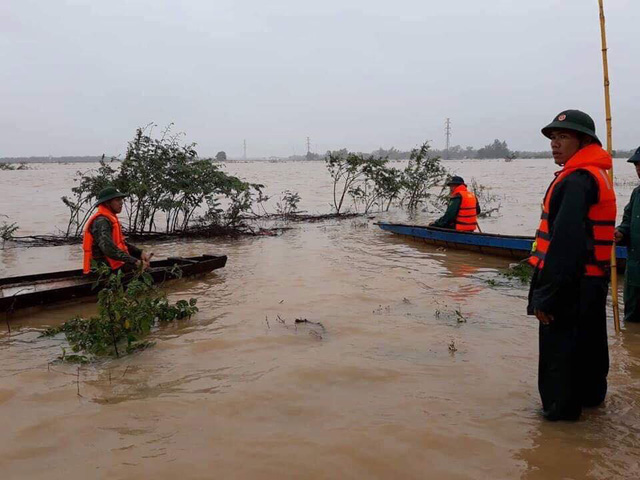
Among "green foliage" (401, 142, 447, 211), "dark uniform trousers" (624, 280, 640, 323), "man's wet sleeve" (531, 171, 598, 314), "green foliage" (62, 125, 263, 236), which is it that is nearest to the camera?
"man's wet sleeve" (531, 171, 598, 314)

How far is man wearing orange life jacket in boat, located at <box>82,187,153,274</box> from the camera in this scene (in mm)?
6867

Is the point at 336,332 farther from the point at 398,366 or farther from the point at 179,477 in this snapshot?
the point at 179,477

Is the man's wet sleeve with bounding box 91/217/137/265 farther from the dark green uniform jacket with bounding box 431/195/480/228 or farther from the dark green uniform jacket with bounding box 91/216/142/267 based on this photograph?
the dark green uniform jacket with bounding box 431/195/480/228

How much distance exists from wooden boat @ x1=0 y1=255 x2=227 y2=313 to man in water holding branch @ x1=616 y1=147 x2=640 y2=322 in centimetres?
593

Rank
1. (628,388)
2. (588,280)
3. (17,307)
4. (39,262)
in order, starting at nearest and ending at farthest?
(588,280) → (628,388) → (17,307) → (39,262)

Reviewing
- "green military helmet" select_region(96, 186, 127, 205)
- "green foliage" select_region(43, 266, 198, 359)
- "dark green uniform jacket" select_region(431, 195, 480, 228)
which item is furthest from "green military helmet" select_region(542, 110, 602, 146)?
"dark green uniform jacket" select_region(431, 195, 480, 228)

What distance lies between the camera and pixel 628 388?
14.0 ft

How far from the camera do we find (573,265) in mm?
3248

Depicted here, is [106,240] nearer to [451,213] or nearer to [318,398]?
[318,398]

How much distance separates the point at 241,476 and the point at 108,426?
1.26 metres

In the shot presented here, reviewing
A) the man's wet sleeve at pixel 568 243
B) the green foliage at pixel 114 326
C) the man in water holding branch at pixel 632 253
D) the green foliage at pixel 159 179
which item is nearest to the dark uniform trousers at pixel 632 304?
the man in water holding branch at pixel 632 253

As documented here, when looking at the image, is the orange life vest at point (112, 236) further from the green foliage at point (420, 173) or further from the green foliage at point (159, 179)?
the green foliage at point (420, 173)

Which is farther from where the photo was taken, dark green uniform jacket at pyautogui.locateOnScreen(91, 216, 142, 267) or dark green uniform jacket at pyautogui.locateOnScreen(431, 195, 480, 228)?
dark green uniform jacket at pyautogui.locateOnScreen(431, 195, 480, 228)

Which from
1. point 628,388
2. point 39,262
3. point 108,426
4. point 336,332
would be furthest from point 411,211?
point 108,426
